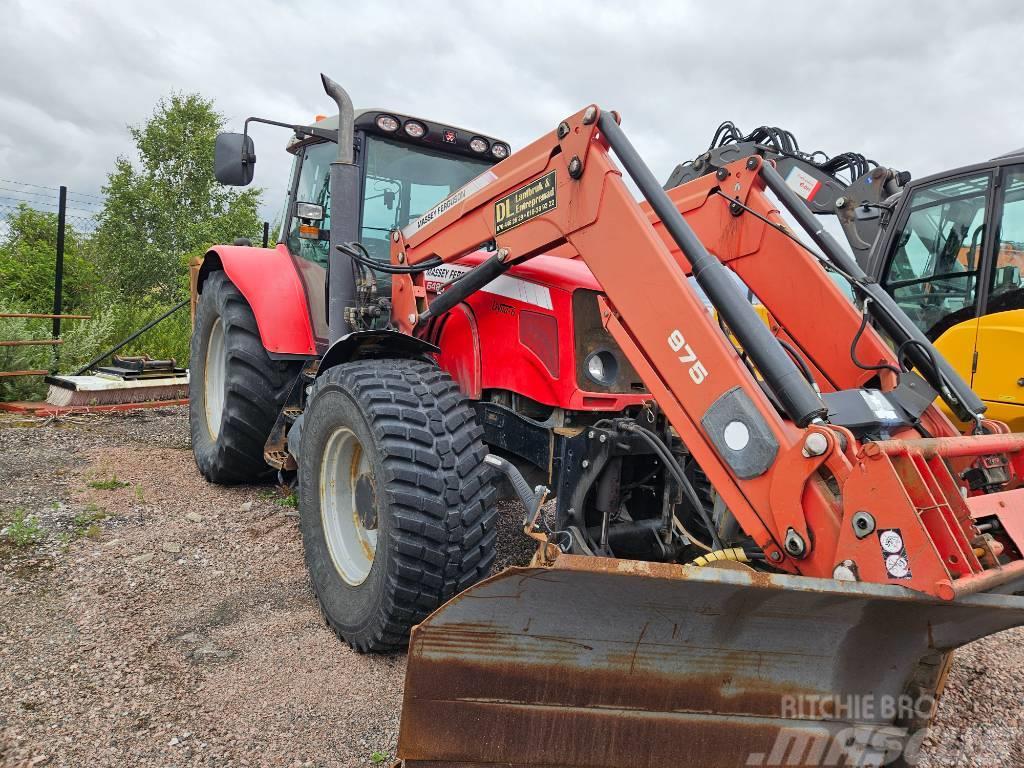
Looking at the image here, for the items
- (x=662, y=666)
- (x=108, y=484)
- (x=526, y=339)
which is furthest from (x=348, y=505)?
(x=108, y=484)

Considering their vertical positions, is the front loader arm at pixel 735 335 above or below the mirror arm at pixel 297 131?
below

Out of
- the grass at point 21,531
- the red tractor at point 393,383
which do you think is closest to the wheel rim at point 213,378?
the red tractor at point 393,383

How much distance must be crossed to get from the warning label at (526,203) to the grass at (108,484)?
3.17 metres

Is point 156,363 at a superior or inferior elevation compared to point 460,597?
superior

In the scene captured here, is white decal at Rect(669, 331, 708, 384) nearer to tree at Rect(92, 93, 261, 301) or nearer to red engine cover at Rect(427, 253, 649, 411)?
red engine cover at Rect(427, 253, 649, 411)

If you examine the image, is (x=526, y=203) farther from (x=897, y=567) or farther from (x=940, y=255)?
(x=940, y=255)

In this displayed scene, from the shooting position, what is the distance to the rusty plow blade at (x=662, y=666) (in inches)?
71.9

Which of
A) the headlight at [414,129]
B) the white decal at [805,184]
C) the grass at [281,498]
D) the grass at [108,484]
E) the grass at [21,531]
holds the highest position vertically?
the white decal at [805,184]

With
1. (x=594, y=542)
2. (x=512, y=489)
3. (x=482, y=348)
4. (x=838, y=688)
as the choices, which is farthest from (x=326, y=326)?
(x=838, y=688)

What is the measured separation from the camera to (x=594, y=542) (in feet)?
9.43

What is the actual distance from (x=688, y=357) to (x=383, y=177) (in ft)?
8.11

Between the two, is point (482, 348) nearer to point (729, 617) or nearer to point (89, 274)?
point (729, 617)

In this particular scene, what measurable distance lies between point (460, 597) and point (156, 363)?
24.0ft

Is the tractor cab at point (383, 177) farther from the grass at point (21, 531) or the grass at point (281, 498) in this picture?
the grass at point (21, 531)
